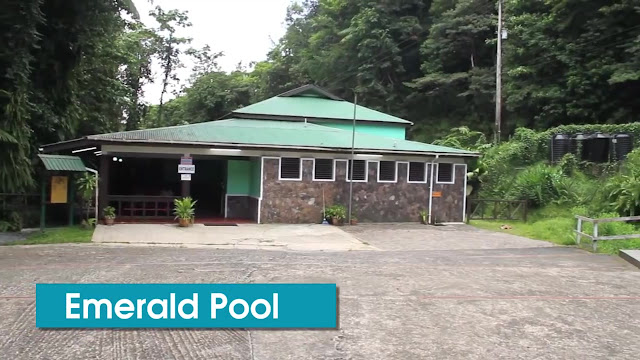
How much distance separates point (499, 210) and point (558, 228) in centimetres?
511

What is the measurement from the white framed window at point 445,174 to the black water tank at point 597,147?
6344 millimetres

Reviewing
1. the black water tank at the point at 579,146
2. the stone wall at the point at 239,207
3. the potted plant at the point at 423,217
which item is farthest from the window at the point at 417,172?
the black water tank at the point at 579,146

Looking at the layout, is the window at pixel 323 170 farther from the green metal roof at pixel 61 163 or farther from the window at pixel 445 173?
the green metal roof at pixel 61 163

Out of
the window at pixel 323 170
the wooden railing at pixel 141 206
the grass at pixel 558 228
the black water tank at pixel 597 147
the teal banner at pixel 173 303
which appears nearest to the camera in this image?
the teal banner at pixel 173 303

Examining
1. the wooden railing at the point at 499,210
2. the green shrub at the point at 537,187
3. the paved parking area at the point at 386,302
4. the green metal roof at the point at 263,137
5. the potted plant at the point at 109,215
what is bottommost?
the paved parking area at the point at 386,302

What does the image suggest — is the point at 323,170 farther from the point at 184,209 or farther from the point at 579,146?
the point at 579,146

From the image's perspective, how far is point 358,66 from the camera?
1618 inches

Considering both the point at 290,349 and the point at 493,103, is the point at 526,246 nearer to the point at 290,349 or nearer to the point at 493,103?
the point at 290,349

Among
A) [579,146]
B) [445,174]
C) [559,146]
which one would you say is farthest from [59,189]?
[579,146]

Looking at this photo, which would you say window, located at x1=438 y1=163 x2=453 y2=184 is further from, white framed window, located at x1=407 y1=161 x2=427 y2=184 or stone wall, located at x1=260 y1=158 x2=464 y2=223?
white framed window, located at x1=407 y1=161 x2=427 y2=184

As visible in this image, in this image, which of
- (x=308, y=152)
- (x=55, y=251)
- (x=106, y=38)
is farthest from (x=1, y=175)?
(x=308, y=152)

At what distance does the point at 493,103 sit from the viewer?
3481 centimetres

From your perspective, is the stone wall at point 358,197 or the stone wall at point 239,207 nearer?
the stone wall at point 358,197

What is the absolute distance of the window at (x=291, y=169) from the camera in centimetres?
1773
